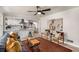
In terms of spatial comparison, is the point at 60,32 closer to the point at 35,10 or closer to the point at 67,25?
the point at 67,25

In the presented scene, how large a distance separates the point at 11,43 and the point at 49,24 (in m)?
0.84

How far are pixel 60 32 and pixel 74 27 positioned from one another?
0.28 m

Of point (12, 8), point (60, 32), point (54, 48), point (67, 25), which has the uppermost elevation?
point (12, 8)

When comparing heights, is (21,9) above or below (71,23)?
above

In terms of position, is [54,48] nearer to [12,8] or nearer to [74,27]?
[74,27]

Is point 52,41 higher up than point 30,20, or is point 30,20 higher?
point 30,20

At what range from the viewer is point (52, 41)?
228 centimetres

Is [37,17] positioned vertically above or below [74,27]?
above

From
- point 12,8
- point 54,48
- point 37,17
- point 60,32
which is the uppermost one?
point 12,8

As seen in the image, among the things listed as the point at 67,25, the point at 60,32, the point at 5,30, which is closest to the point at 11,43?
the point at 5,30

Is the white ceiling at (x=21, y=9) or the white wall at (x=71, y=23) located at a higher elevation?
the white ceiling at (x=21, y=9)

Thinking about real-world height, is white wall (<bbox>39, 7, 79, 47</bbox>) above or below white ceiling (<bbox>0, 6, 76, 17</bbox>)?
below
